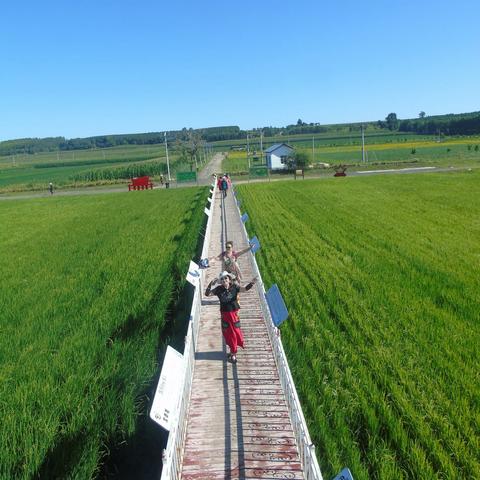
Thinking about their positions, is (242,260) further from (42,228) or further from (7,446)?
(42,228)

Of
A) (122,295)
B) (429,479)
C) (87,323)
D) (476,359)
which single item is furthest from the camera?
(122,295)

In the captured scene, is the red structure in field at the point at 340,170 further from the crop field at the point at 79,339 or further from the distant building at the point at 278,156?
the crop field at the point at 79,339

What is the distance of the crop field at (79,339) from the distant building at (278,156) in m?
36.5

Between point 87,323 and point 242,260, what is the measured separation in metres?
5.62

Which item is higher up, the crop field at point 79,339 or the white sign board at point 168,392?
the white sign board at point 168,392

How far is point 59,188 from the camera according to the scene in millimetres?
47062

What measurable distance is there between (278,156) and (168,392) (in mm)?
50733

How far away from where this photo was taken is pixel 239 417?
5496 mm

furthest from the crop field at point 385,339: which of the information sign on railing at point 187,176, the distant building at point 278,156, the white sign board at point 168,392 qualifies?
the distant building at point 278,156

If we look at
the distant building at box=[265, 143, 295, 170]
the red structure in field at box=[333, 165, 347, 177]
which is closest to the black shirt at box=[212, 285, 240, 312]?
the red structure in field at box=[333, 165, 347, 177]

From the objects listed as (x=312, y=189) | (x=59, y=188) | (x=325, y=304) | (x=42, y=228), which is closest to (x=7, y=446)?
(x=325, y=304)

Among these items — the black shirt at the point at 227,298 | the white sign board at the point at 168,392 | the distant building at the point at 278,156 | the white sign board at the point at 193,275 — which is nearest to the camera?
the white sign board at the point at 168,392

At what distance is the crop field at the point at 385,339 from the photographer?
4746mm

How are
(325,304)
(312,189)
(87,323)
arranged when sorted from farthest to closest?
(312,189) → (325,304) → (87,323)
